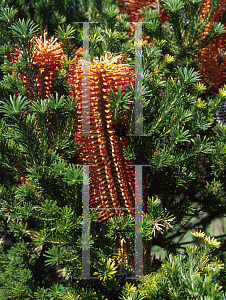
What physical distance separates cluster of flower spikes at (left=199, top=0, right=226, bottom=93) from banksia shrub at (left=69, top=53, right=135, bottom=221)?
8.3 inches

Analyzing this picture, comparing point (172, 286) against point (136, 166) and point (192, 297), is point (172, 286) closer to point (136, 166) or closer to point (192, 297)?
point (192, 297)

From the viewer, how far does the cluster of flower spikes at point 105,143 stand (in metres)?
0.43

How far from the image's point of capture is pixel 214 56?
23.4 inches

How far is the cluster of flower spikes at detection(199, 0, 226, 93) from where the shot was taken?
1.88 feet

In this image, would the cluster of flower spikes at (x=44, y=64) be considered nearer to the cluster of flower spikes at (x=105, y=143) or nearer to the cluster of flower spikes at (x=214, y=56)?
the cluster of flower spikes at (x=105, y=143)

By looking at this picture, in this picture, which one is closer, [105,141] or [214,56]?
[105,141]

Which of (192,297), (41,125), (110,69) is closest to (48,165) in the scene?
(41,125)
